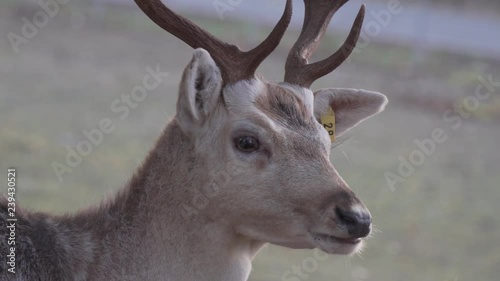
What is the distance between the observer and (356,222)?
4.54 m

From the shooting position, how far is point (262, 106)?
4953 millimetres

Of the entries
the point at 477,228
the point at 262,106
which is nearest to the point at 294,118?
the point at 262,106

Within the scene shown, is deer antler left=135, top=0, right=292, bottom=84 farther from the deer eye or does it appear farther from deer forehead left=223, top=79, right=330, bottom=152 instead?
the deer eye

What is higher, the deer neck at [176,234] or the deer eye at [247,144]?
the deer eye at [247,144]

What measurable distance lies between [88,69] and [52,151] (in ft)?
15.6

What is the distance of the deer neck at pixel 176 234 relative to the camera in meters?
4.82

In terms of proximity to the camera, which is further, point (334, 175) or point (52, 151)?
point (52, 151)

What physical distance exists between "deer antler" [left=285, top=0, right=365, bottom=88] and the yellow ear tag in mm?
273

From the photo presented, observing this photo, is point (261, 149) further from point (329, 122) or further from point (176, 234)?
point (329, 122)

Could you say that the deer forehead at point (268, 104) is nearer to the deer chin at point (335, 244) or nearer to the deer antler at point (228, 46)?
the deer antler at point (228, 46)

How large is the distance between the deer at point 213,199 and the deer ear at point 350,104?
0.53 meters

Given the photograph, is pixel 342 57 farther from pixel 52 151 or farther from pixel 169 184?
pixel 52 151

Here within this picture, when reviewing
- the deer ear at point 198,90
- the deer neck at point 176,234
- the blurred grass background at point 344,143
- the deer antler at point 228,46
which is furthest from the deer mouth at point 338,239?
the blurred grass background at point 344,143

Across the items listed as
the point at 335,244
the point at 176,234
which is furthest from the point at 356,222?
the point at 176,234
